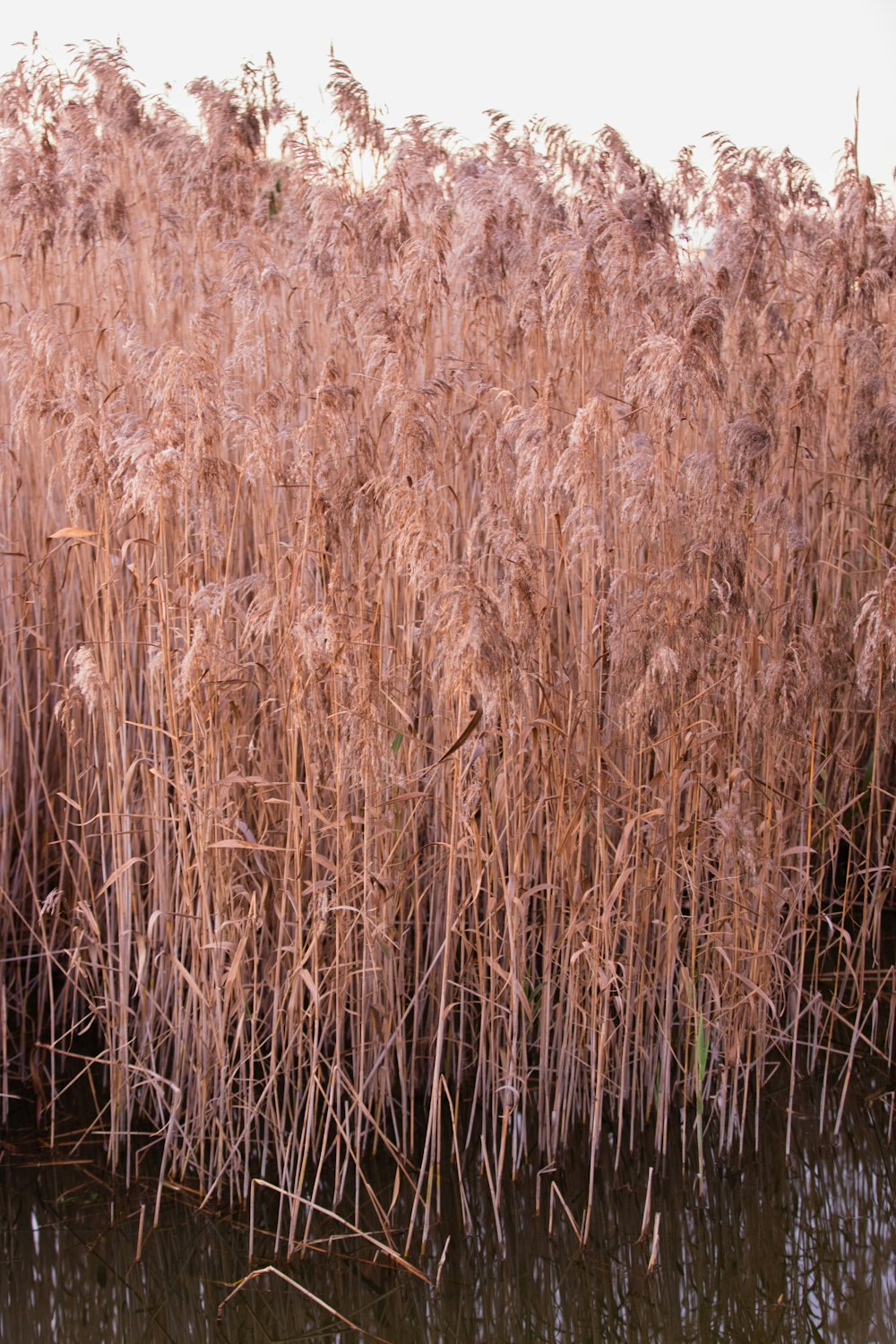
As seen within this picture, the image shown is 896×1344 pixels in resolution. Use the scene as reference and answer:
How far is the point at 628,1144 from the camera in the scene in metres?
2.56

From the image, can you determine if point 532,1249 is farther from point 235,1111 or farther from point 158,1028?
point 158,1028

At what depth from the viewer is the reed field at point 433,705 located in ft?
7.36

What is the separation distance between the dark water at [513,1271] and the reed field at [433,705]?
0.08m

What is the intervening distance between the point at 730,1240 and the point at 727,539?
51.6 inches

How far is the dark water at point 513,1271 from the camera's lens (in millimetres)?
2164

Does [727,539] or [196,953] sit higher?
[727,539]

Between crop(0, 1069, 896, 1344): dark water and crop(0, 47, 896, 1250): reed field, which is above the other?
crop(0, 47, 896, 1250): reed field

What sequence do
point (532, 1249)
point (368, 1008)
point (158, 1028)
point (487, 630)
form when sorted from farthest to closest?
point (158, 1028)
point (368, 1008)
point (532, 1249)
point (487, 630)

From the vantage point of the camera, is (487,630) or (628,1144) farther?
(628,1144)

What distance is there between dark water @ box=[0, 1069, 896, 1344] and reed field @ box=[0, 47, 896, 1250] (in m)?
0.08

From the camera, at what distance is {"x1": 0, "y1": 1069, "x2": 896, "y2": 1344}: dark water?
2.16 m

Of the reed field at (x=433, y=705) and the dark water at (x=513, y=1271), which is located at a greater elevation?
the reed field at (x=433, y=705)

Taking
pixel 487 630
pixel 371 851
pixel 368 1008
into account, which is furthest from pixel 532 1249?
pixel 487 630

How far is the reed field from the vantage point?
224 cm
